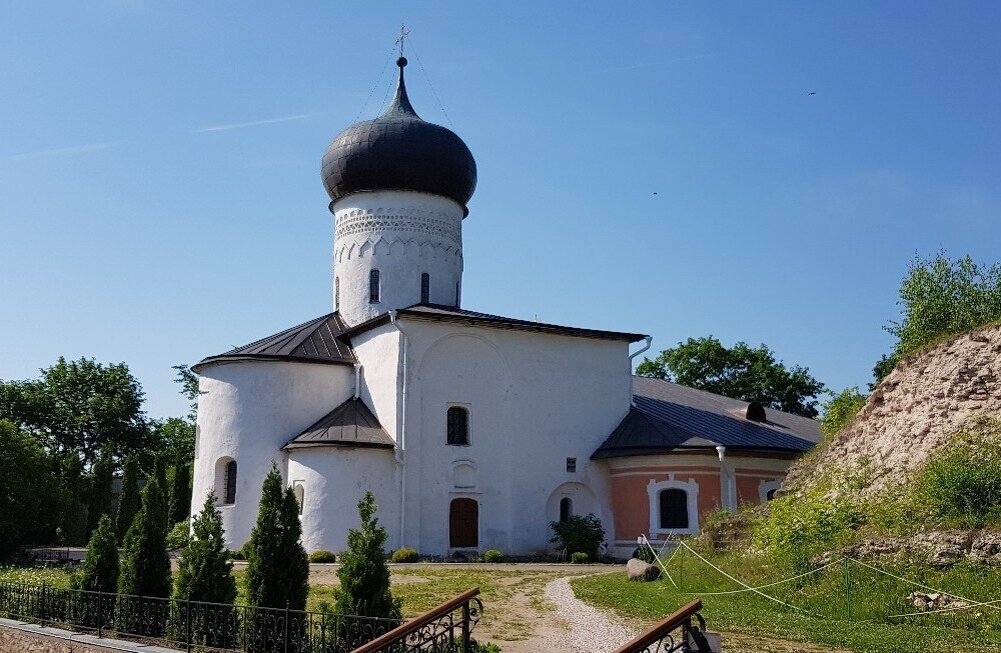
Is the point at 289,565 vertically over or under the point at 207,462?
under

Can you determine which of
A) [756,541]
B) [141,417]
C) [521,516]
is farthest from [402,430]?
[141,417]

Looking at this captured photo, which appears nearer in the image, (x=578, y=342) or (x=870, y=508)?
(x=870, y=508)

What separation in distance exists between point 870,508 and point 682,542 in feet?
13.2

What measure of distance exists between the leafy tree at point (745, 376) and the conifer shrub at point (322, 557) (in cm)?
2376

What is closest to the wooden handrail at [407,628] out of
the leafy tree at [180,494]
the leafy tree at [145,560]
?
the leafy tree at [145,560]

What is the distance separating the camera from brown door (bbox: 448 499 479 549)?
24469 millimetres

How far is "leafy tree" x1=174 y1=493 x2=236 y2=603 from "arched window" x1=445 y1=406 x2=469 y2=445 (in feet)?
44.1

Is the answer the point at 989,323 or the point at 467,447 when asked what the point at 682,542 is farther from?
the point at 467,447

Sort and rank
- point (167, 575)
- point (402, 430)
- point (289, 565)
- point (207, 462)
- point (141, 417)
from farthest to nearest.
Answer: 1. point (141, 417)
2. point (207, 462)
3. point (402, 430)
4. point (167, 575)
5. point (289, 565)

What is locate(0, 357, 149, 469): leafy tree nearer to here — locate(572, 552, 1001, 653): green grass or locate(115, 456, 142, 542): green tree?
locate(115, 456, 142, 542): green tree

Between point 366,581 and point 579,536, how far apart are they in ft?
48.1

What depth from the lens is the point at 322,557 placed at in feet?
73.7

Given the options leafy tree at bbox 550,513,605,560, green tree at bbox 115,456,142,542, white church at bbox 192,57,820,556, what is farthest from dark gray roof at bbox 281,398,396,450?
green tree at bbox 115,456,142,542

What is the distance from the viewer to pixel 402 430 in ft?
78.8
